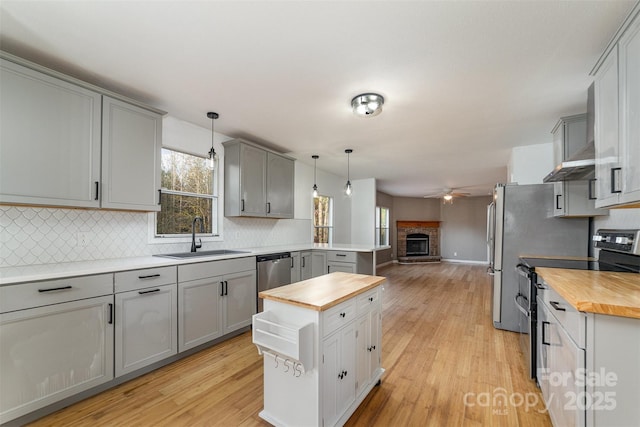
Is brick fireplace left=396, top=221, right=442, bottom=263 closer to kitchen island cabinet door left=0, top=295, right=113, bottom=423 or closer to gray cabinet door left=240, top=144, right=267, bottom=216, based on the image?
gray cabinet door left=240, top=144, right=267, bottom=216

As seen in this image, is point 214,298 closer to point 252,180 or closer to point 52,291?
point 52,291

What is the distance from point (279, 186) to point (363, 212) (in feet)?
10.6

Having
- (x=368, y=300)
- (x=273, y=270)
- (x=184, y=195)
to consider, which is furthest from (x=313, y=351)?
(x=184, y=195)

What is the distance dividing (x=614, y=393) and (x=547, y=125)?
304 cm

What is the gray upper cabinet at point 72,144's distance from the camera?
73.8 inches

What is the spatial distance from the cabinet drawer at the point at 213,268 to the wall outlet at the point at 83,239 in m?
0.81

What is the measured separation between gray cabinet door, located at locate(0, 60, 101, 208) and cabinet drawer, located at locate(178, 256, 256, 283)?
3.03 feet


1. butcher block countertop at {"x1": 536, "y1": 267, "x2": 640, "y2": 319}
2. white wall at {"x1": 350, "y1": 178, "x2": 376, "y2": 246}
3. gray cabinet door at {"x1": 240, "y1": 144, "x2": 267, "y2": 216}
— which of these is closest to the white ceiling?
gray cabinet door at {"x1": 240, "y1": 144, "x2": 267, "y2": 216}

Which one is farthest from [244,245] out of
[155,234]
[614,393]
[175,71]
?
[614,393]

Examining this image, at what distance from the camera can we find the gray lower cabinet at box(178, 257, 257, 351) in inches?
104

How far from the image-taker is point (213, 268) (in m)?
2.89

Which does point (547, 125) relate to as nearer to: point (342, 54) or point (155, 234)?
point (342, 54)

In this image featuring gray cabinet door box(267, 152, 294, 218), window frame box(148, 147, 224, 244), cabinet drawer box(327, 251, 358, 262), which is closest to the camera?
window frame box(148, 147, 224, 244)

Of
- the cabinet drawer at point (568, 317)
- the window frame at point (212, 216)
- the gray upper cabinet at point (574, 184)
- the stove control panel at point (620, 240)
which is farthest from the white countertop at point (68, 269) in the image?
the gray upper cabinet at point (574, 184)
